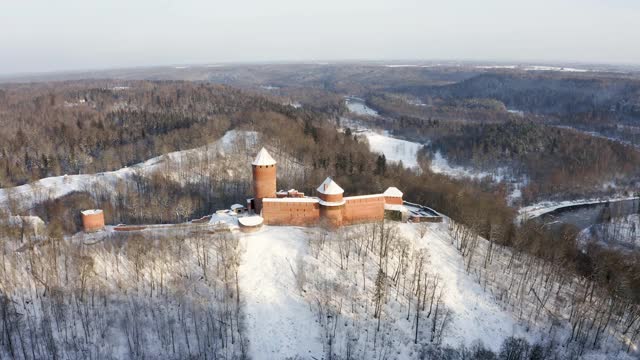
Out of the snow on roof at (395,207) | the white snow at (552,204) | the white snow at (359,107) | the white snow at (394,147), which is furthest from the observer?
the white snow at (359,107)

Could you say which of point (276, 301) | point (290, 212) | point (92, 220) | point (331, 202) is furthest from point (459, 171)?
point (92, 220)

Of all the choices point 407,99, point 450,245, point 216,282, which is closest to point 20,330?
point 216,282

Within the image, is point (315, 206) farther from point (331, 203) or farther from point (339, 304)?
point (339, 304)

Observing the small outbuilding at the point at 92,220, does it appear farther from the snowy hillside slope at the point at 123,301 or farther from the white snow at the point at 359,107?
the white snow at the point at 359,107

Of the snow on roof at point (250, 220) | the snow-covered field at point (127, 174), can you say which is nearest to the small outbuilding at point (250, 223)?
the snow on roof at point (250, 220)

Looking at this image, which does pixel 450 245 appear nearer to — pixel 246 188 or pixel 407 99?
pixel 246 188

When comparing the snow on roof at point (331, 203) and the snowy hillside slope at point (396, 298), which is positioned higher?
the snow on roof at point (331, 203)
